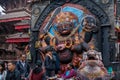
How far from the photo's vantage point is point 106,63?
1121cm

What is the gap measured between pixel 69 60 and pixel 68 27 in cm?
136

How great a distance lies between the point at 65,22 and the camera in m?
12.0

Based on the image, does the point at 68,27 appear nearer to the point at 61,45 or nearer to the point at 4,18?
the point at 61,45

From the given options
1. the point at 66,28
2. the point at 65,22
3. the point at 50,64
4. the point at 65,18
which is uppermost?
the point at 65,18

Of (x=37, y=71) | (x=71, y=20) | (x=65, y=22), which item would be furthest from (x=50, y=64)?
(x=71, y=20)

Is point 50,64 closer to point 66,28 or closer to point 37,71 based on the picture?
point 37,71

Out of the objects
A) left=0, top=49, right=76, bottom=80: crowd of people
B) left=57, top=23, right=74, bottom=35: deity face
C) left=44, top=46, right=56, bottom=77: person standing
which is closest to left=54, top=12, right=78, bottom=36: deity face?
left=57, top=23, right=74, bottom=35: deity face

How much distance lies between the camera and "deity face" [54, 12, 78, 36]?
12.0 metres

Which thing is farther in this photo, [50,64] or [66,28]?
[66,28]

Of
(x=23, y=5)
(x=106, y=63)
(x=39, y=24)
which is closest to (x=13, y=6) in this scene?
(x=23, y=5)

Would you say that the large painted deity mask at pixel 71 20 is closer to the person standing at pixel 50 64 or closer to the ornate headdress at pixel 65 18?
the ornate headdress at pixel 65 18

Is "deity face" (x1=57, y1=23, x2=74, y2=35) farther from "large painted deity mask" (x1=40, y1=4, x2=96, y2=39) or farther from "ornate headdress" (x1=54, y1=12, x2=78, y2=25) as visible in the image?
"ornate headdress" (x1=54, y1=12, x2=78, y2=25)

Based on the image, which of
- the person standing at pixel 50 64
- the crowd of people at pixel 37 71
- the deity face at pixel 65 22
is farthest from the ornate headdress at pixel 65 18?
the person standing at pixel 50 64

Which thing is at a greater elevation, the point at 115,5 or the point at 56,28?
the point at 115,5
